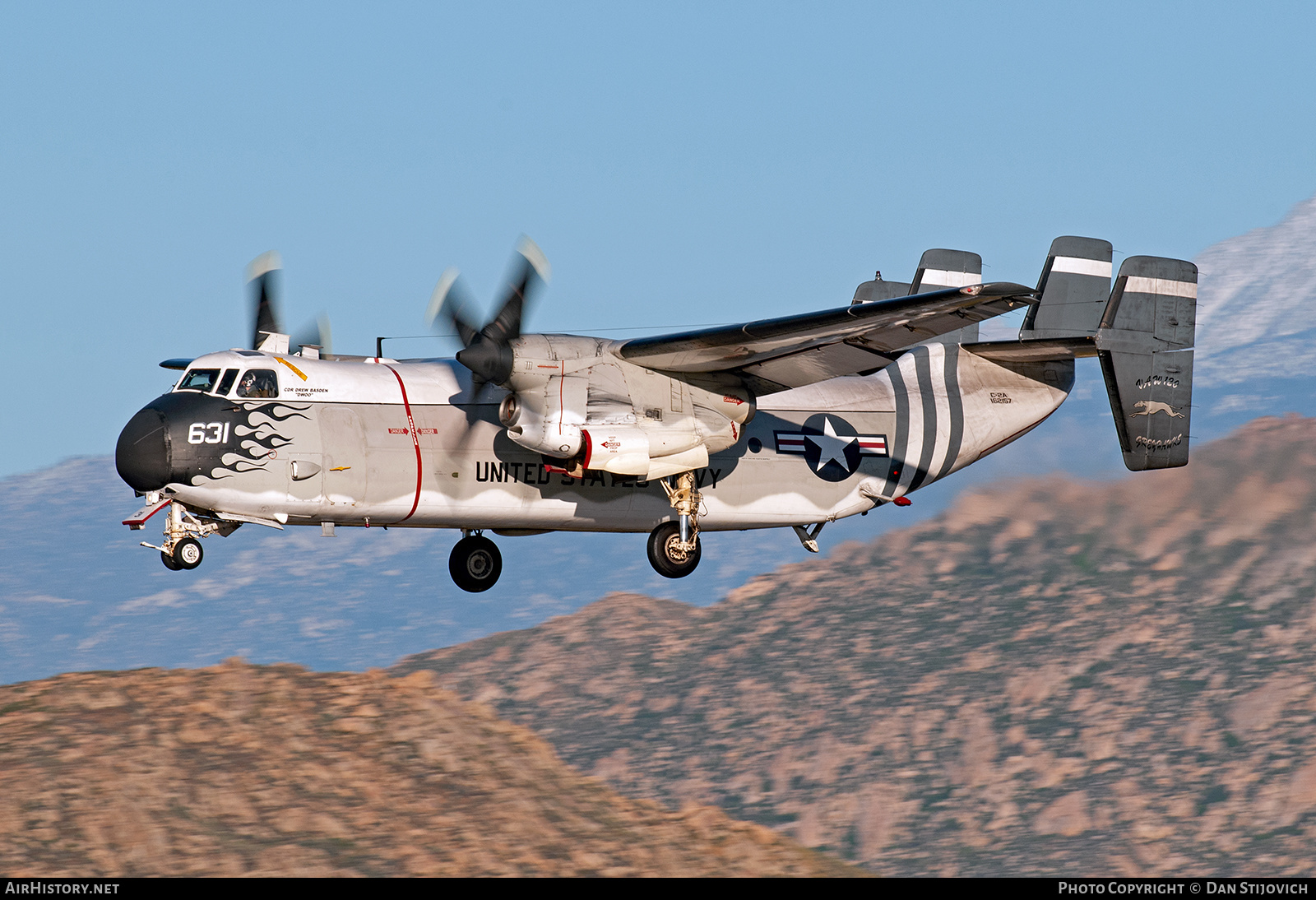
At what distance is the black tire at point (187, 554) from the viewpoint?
21422 mm

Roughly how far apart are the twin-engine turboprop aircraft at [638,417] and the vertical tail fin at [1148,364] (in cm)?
3

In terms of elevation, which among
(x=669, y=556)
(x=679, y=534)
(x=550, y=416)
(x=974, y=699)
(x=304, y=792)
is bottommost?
(x=974, y=699)

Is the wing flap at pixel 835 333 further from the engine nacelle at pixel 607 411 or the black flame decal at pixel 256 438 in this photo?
the black flame decal at pixel 256 438

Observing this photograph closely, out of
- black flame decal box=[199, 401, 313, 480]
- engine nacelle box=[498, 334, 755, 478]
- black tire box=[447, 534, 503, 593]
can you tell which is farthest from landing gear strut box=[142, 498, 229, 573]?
engine nacelle box=[498, 334, 755, 478]

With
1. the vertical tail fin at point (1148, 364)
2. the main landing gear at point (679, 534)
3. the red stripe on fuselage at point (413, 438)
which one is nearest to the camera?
the red stripe on fuselage at point (413, 438)

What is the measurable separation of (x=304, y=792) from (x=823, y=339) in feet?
52.6

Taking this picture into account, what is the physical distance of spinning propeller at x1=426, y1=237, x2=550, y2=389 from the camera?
21.5m

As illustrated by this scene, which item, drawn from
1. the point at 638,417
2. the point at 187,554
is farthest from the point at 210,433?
the point at 638,417

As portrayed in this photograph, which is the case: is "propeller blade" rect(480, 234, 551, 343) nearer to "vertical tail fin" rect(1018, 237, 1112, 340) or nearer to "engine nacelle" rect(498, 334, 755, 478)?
"engine nacelle" rect(498, 334, 755, 478)

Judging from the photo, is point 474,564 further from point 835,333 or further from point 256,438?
point 835,333

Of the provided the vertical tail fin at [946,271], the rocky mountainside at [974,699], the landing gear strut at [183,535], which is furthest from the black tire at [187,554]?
the rocky mountainside at [974,699]

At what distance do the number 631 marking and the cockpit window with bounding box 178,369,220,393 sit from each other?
0.64m

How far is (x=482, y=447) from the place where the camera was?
73.4 feet
